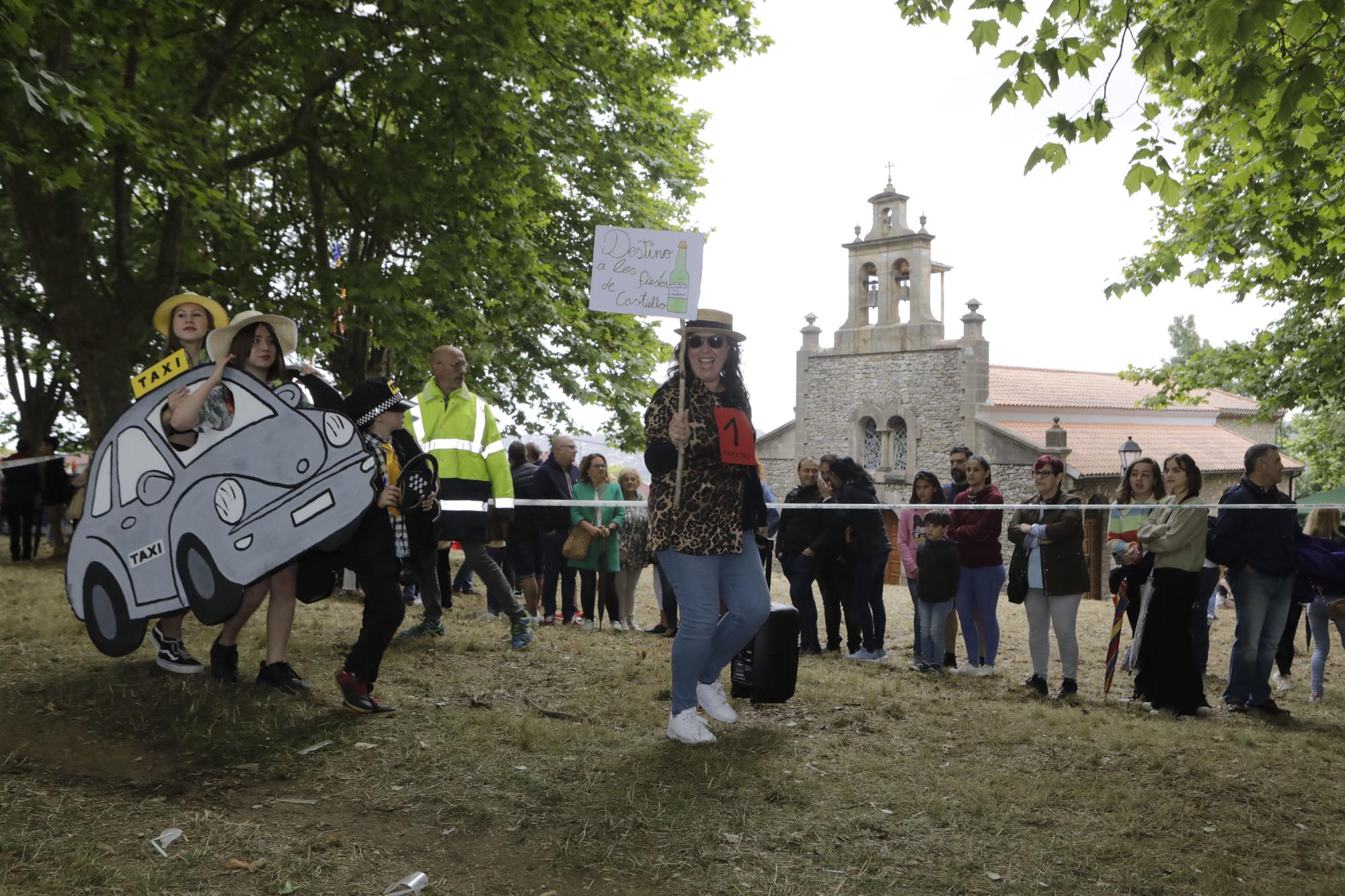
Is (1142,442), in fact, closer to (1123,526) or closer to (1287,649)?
(1287,649)

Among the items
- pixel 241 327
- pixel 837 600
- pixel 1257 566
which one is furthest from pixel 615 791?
pixel 837 600

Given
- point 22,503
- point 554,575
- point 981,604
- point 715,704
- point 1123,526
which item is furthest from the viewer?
point 22,503

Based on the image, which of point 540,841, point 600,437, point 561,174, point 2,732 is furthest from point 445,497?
point 600,437

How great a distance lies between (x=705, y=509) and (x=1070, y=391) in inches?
1538

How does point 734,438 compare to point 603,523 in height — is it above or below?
above

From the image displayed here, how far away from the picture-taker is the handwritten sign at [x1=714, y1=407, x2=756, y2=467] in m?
4.83

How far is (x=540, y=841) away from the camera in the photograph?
12.2ft

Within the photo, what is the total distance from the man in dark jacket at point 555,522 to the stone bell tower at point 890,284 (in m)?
28.6

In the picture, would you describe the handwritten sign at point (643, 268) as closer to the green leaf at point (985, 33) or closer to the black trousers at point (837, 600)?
the green leaf at point (985, 33)

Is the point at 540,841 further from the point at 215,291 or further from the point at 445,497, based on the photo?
the point at 215,291

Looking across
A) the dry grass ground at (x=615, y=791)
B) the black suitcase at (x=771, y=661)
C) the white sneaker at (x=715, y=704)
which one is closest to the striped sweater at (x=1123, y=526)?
the dry grass ground at (x=615, y=791)

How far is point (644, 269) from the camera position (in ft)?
18.5

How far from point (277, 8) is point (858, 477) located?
314 inches

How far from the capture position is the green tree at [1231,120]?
505 cm
